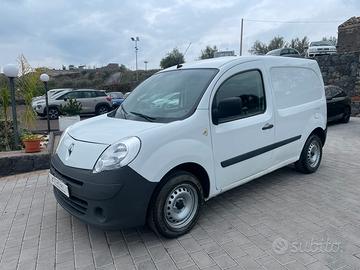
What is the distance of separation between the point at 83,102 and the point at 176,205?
16316 mm

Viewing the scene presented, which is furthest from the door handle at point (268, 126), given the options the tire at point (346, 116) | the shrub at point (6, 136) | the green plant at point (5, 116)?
the tire at point (346, 116)

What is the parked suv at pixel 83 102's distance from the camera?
17375mm

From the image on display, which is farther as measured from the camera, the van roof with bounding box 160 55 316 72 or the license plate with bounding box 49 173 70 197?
the van roof with bounding box 160 55 316 72

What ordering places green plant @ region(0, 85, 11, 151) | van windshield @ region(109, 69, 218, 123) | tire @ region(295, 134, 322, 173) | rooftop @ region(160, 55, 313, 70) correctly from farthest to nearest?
green plant @ region(0, 85, 11, 151) < tire @ region(295, 134, 322, 173) < rooftop @ region(160, 55, 313, 70) < van windshield @ region(109, 69, 218, 123)

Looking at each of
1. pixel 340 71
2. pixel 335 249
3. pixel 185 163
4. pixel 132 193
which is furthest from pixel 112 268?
pixel 340 71

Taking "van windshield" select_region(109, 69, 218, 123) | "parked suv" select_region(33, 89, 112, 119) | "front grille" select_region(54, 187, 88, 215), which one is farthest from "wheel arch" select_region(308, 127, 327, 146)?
"parked suv" select_region(33, 89, 112, 119)

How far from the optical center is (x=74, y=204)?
10.1ft

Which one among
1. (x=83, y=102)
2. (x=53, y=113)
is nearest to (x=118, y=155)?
(x=53, y=113)

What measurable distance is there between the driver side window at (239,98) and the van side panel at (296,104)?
1.06 ft

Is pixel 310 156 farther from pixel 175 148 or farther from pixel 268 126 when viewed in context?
pixel 175 148

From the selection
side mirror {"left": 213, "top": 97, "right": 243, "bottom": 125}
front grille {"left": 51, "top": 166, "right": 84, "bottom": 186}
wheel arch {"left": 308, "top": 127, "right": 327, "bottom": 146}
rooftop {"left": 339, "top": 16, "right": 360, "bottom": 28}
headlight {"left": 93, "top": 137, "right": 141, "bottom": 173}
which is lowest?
front grille {"left": 51, "top": 166, "right": 84, "bottom": 186}

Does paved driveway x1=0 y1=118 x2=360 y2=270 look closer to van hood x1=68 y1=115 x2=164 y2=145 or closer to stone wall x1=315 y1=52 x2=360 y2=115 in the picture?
van hood x1=68 y1=115 x2=164 y2=145

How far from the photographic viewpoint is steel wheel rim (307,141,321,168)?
16.7ft

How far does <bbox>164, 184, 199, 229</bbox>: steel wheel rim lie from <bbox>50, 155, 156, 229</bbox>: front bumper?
1.01ft
